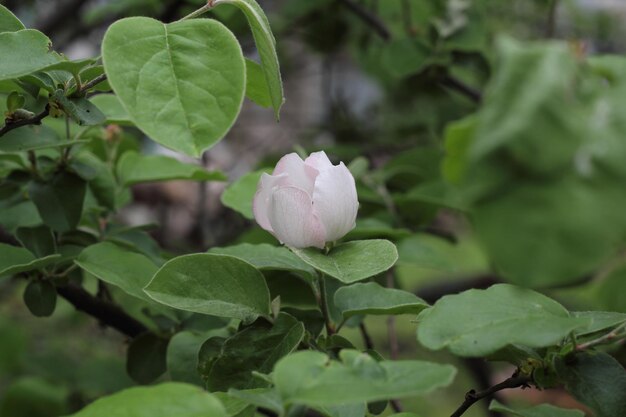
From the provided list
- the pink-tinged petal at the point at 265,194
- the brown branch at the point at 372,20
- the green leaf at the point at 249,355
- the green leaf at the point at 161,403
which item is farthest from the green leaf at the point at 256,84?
the brown branch at the point at 372,20

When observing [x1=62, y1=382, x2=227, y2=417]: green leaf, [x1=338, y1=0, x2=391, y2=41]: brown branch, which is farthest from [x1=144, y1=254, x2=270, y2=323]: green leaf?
[x1=338, y1=0, x2=391, y2=41]: brown branch

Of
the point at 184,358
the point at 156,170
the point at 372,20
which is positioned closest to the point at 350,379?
the point at 184,358

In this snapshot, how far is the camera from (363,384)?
18.3 inches

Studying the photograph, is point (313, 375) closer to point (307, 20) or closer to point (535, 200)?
point (535, 200)

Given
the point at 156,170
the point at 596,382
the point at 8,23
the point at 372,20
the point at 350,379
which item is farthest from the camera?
the point at 372,20

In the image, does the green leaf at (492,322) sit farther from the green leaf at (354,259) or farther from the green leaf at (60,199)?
the green leaf at (60,199)

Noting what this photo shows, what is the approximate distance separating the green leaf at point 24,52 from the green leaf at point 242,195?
28 centimetres

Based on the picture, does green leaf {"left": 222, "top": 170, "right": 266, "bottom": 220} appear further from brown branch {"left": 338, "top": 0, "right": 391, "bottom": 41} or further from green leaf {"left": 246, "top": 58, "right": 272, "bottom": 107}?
brown branch {"left": 338, "top": 0, "right": 391, "bottom": 41}

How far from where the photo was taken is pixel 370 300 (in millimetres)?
672

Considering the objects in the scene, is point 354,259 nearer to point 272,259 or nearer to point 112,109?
point 272,259

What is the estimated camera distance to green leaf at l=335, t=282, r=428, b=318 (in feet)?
2.11

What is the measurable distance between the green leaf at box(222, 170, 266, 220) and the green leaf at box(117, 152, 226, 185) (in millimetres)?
51

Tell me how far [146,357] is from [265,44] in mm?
420

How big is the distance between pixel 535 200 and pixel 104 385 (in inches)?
38.5
